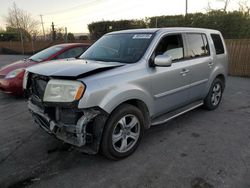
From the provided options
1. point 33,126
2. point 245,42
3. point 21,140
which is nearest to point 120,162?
point 21,140

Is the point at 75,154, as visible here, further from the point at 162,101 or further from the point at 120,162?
the point at 162,101

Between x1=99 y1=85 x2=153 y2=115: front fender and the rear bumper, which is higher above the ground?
x1=99 y1=85 x2=153 y2=115: front fender

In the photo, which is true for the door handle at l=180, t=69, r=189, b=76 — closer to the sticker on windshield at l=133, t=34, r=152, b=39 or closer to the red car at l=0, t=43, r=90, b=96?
the sticker on windshield at l=133, t=34, r=152, b=39

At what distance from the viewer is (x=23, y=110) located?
5445 mm

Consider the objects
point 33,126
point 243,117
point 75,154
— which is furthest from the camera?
point 243,117

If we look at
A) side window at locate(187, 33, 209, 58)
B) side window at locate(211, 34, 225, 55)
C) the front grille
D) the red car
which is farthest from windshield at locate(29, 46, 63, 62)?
side window at locate(211, 34, 225, 55)

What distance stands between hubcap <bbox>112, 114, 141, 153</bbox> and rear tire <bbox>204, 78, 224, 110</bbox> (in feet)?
7.97

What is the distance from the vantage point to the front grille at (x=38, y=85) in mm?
3180

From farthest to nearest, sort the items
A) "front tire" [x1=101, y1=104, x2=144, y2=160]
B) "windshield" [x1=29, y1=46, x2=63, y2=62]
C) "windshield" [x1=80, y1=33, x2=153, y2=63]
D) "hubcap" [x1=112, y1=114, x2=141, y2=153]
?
"windshield" [x1=29, y1=46, x2=63, y2=62] → "windshield" [x1=80, y1=33, x2=153, y2=63] → "hubcap" [x1=112, y1=114, x2=141, y2=153] → "front tire" [x1=101, y1=104, x2=144, y2=160]

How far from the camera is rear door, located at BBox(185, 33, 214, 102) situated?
170 inches

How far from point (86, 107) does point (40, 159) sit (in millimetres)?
1217

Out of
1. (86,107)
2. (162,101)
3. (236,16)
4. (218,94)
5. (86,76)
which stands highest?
(236,16)

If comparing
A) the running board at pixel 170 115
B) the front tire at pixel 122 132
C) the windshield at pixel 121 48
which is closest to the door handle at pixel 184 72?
the running board at pixel 170 115

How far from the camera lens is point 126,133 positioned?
3.27m
